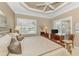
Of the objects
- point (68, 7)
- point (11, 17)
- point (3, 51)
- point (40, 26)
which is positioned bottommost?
point (3, 51)

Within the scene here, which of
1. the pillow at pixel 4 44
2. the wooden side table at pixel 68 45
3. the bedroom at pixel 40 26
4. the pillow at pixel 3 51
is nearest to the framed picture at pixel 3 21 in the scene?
the bedroom at pixel 40 26

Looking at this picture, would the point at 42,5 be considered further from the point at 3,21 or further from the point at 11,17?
the point at 3,21

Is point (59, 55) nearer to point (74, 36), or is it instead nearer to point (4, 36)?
point (74, 36)

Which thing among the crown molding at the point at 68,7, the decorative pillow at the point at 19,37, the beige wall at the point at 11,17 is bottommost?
the decorative pillow at the point at 19,37

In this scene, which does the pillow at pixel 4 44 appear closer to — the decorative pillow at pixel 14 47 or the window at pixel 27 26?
the decorative pillow at pixel 14 47

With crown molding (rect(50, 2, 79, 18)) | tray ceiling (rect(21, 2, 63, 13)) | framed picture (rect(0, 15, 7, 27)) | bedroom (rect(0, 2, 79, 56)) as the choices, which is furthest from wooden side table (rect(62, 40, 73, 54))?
framed picture (rect(0, 15, 7, 27))

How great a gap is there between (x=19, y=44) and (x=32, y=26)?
40 centimetres

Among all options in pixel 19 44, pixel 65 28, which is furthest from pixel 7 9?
pixel 65 28

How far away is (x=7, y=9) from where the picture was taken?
203cm

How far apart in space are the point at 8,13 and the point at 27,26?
400 mm

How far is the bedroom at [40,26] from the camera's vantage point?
204 centimetres

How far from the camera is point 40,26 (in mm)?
2176

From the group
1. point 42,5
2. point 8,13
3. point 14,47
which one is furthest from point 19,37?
point 42,5

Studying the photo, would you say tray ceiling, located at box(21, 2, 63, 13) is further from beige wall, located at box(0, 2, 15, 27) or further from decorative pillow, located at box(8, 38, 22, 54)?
decorative pillow, located at box(8, 38, 22, 54)
